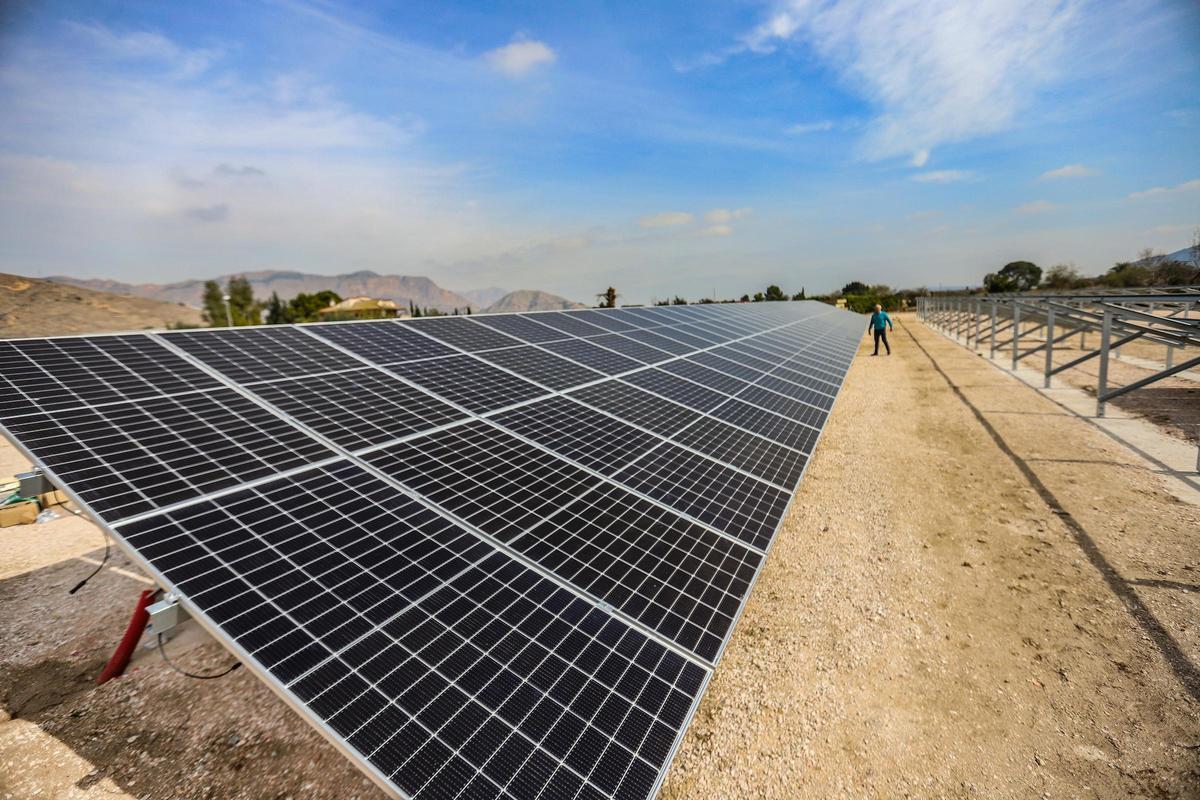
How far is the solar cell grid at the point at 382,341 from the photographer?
9.08 m

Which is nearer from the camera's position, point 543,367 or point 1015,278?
point 543,367

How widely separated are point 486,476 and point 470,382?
3195 mm

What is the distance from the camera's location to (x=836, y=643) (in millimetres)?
6930

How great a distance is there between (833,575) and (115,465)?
9.91 metres

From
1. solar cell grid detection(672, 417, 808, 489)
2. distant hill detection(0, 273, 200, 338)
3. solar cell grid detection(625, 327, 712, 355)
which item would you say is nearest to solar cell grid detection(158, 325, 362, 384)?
solar cell grid detection(672, 417, 808, 489)

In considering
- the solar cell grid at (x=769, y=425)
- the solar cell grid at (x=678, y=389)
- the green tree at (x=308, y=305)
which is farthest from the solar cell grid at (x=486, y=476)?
the green tree at (x=308, y=305)

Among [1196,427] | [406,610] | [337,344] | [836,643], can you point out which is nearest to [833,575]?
[836,643]

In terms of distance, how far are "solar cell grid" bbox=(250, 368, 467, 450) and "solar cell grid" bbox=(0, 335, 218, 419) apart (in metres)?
1.08

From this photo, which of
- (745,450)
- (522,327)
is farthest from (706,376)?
(522,327)

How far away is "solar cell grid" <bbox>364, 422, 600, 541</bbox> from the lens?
5039 mm

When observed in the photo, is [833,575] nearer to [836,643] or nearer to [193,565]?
[836,643]

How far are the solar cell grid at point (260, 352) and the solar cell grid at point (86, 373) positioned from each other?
0.38 m

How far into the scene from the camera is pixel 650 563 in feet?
16.1

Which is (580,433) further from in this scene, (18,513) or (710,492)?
(18,513)
